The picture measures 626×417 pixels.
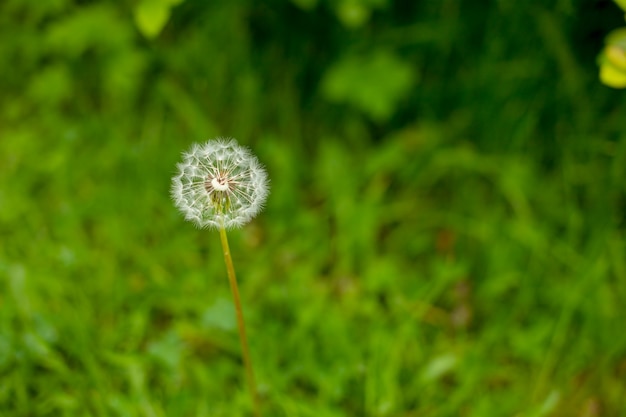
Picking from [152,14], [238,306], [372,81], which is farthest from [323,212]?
[238,306]

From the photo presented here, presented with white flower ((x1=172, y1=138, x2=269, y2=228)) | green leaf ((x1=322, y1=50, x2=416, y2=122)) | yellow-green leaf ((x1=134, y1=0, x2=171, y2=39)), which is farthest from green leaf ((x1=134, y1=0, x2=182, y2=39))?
green leaf ((x1=322, y1=50, x2=416, y2=122))

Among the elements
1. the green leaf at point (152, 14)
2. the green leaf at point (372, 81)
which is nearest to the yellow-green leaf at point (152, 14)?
the green leaf at point (152, 14)

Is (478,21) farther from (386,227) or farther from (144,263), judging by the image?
(144,263)

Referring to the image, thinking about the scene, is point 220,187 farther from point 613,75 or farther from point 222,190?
point 613,75

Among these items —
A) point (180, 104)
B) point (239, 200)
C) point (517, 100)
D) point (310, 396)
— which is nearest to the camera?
point (239, 200)

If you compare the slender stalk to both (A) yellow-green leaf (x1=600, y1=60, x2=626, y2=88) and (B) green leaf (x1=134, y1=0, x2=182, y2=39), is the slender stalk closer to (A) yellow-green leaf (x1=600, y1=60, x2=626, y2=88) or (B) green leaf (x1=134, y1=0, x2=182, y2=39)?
(B) green leaf (x1=134, y1=0, x2=182, y2=39)

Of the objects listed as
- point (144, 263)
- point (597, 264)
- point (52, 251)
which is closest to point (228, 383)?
point (144, 263)

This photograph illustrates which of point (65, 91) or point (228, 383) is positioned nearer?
point (228, 383)
